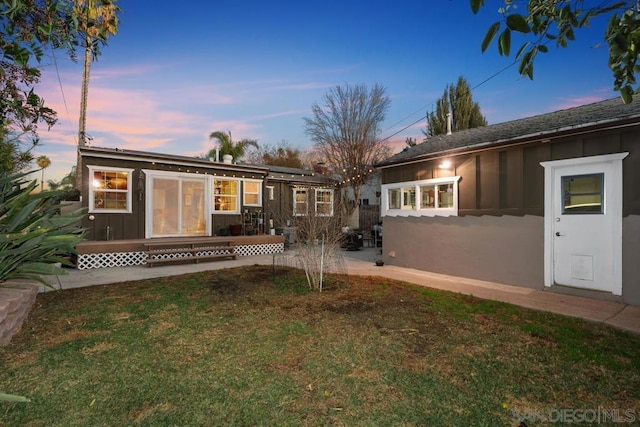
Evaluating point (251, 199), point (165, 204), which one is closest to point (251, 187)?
point (251, 199)

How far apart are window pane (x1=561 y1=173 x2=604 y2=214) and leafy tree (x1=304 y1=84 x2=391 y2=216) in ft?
42.9

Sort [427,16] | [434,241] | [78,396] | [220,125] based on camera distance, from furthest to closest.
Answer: [220,125] → [427,16] → [434,241] → [78,396]

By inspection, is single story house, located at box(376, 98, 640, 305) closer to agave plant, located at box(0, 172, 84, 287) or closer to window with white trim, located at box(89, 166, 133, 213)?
agave plant, located at box(0, 172, 84, 287)

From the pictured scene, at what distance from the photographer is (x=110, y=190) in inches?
364

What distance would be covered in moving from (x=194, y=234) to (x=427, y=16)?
1028cm

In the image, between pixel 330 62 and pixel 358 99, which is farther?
pixel 358 99

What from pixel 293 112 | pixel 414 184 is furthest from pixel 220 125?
pixel 414 184

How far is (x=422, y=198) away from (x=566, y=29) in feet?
19.7

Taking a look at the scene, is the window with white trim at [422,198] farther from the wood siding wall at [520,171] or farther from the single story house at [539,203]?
the wood siding wall at [520,171]

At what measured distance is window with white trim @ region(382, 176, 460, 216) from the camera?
7.12 m

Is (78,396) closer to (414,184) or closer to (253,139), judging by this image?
(414,184)

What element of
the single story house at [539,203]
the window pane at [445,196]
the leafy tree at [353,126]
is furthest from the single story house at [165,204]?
the leafy tree at [353,126]

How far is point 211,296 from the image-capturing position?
531 cm

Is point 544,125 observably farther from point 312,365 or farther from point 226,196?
point 226,196
